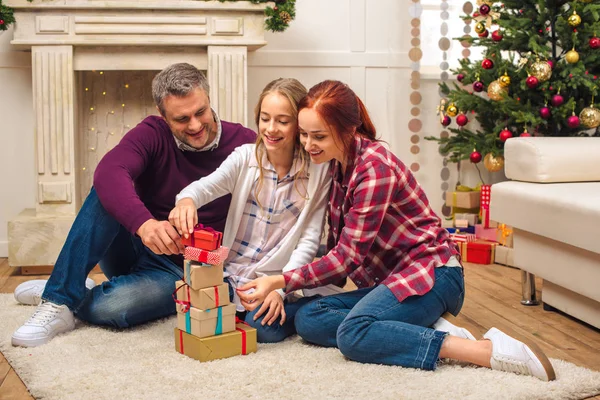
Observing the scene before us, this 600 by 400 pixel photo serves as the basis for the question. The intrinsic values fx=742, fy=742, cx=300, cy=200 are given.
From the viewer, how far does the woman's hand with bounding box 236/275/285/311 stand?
1932mm

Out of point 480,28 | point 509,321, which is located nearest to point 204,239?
point 509,321

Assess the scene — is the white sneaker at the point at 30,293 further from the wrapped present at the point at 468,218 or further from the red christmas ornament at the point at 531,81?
the red christmas ornament at the point at 531,81

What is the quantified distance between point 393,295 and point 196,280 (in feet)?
1.70

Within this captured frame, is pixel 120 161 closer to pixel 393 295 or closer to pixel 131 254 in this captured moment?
pixel 131 254

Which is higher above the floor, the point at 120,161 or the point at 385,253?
the point at 120,161

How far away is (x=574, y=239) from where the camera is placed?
2.24m

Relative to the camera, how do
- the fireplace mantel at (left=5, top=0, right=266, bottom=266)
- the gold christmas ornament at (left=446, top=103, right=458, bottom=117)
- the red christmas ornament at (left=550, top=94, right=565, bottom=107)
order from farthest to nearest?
the gold christmas ornament at (left=446, top=103, right=458, bottom=117) < the red christmas ornament at (left=550, top=94, right=565, bottom=107) < the fireplace mantel at (left=5, top=0, right=266, bottom=266)

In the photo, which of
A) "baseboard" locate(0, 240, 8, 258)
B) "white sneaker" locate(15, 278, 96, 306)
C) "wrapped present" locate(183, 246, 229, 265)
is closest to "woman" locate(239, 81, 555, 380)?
"wrapped present" locate(183, 246, 229, 265)

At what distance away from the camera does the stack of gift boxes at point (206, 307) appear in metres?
1.89

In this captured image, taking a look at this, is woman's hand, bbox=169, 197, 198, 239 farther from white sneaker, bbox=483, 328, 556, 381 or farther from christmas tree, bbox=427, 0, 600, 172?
christmas tree, bbox=427, 0, 600, 172

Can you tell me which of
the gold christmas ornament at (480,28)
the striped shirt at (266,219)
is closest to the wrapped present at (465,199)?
Result: the gold christmas ornament at (480,28)

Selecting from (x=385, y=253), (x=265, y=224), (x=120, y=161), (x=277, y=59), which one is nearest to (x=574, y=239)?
(x=385, y=253)

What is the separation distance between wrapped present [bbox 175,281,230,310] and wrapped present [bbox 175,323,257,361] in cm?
9

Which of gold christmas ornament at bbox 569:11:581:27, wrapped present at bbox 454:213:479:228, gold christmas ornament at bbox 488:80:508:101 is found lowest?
wrapped present at bbox 454:213:479:228
